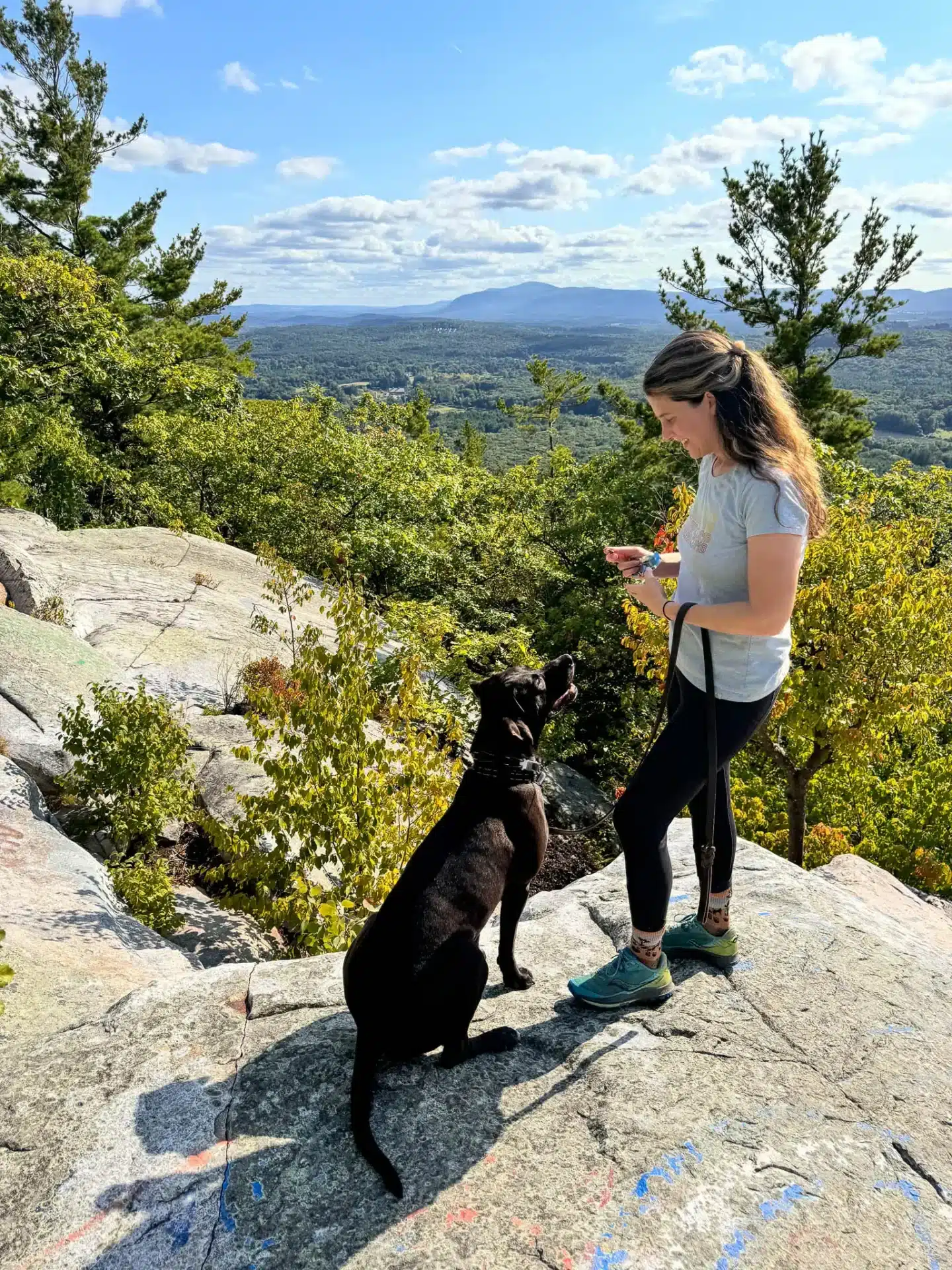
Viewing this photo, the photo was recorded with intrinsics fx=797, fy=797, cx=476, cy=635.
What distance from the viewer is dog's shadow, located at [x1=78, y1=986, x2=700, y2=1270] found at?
2.29 meters

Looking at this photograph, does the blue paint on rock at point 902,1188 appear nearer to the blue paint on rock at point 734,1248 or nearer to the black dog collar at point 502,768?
the blue paint on rock at point 734,1248

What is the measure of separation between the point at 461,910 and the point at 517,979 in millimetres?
807

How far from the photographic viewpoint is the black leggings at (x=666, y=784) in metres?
2.89

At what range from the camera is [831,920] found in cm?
391

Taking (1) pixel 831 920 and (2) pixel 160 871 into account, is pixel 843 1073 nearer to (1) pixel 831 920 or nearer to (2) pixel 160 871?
(1) pixel 831 920

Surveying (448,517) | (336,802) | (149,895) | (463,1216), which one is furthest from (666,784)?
(448,517)

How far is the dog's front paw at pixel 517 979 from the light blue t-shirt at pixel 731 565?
4.84 feet

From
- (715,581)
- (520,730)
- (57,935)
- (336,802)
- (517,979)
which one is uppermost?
(715,581)

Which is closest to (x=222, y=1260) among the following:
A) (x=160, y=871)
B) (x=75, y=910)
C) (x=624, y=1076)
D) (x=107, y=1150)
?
(x=107, y=1150)

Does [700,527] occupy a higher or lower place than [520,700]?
higher

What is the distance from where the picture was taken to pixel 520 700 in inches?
126

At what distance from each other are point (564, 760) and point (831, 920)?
9743mm

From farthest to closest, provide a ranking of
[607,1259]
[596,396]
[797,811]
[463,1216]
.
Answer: [596,396]
[797,811]
[463,1216]
[607,1259]

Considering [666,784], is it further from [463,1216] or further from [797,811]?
[797,811]
